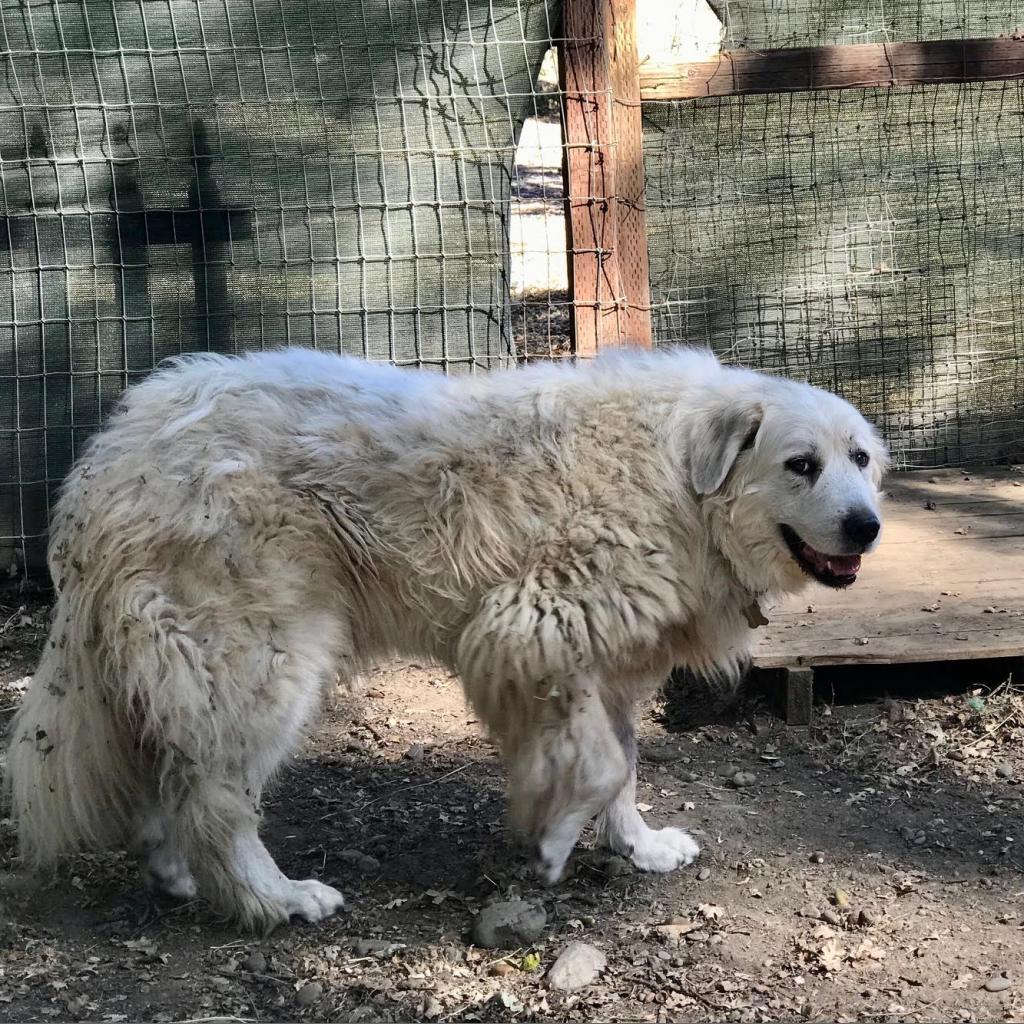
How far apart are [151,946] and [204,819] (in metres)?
0.42

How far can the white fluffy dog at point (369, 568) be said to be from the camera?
143 inches

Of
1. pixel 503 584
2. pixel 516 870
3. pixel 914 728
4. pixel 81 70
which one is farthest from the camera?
pixel 81 70

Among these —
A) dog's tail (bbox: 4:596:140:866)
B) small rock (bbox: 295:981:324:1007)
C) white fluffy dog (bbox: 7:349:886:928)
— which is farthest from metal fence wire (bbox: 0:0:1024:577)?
small rock (bbox: 295:981:324:1007)

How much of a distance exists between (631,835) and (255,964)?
131 centimetres

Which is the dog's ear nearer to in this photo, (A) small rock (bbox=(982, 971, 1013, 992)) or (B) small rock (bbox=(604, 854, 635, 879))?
(B) small rock (bbox=(604, 854, 635, 879))

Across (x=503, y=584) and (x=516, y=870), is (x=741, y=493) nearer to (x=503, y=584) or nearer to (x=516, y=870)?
(x=503, y=584)

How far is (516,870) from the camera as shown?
4094 mm

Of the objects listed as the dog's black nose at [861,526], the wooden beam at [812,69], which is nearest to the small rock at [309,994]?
the dog's black nose at [861,526]

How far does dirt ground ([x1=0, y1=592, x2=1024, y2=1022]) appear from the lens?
339 centimetres

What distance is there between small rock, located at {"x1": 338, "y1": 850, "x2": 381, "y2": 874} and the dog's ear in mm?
1696

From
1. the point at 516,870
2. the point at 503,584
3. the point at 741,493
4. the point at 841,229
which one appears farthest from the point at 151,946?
the point at 841,229

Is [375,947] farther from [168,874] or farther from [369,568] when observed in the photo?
[369,568]

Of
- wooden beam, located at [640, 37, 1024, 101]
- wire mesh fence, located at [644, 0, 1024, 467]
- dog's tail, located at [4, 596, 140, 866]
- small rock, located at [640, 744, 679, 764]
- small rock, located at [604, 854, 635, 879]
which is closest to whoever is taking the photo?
dog's tail, located at [4, 596, 140, 866]

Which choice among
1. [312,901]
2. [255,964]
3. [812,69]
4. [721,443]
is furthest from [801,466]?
[812,69]
